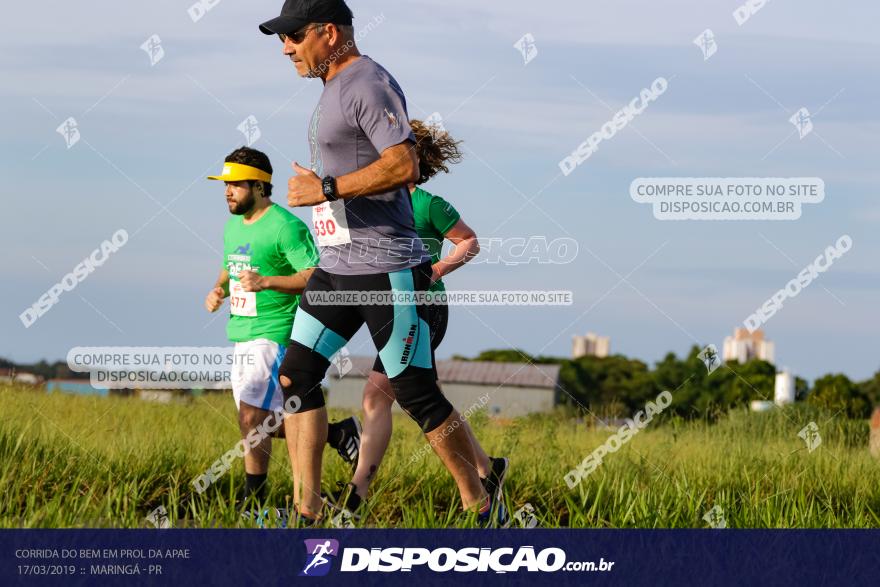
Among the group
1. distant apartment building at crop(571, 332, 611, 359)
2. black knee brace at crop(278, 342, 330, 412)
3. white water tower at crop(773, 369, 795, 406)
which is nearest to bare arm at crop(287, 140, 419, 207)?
black knee brace at crop(278, 342, 330, 412)

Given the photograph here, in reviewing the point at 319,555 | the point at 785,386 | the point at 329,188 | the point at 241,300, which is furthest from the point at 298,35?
the point at 785,386

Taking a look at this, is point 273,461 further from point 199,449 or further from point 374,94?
point 374,94

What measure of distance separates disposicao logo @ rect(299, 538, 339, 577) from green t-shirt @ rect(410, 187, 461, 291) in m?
2.08

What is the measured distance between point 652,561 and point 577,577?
0.53m

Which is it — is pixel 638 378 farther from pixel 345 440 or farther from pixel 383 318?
pixel 383 318

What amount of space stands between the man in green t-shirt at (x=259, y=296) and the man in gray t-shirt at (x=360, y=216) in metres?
1.11

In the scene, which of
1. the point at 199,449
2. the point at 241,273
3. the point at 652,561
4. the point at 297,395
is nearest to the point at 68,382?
the point at 199,449

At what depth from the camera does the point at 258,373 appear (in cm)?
688

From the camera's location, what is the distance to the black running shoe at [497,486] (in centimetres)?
608

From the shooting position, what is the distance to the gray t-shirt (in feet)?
17.6

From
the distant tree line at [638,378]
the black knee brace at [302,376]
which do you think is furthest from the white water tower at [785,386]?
the distant tree line at [638,378]

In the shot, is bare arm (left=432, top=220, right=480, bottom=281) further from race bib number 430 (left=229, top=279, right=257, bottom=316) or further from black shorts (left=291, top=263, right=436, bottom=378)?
race bib number 430 (left=229, top=279, right=257, bottom=316)

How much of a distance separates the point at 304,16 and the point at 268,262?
177 cm

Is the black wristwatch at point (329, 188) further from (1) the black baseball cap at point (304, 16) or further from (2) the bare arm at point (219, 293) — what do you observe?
(2) the bare arm at point (219, 293)
